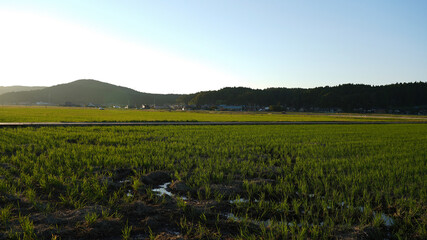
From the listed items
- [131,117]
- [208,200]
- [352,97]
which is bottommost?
[131,117]

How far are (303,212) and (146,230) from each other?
343cm

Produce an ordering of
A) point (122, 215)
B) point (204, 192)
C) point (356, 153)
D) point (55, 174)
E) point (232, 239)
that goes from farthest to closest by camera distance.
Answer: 1. point (356, 153)
2. point (55, 174)
3. point (204, 192)
4. point (122, 215)
5. point (232, 239)

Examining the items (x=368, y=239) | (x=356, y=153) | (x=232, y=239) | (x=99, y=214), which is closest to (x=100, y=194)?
(x=99, y=214)

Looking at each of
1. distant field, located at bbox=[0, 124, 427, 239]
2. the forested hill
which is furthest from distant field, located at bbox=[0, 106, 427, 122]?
the forested hill

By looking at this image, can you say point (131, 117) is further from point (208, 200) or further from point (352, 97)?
point (352, 97)

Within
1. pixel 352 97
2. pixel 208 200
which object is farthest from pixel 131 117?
pixel 352 97

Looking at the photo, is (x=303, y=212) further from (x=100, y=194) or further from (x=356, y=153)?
(x=356, y=153)

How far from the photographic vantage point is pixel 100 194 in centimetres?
688

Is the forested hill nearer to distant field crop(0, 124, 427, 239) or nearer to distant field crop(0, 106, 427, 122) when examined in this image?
distant field crop(0, 106, 427, 122)

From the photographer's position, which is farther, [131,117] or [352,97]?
[352,97]

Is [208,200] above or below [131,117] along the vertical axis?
above

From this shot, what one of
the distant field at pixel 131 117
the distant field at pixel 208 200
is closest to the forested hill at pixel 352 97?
the distant field at pixel 131 117

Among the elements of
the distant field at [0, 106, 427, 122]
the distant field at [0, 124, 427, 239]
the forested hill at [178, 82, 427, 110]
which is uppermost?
the forested hill at [178, 82, 427, 110]

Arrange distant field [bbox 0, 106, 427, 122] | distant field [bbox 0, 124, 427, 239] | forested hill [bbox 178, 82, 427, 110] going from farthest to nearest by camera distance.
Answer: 1. forested hill [bbox 178, 82, 427, 110]
2. distant field [bbox 0, 106, 427, 122]
3. distant field [bbox 0, 124, 427, 239]
